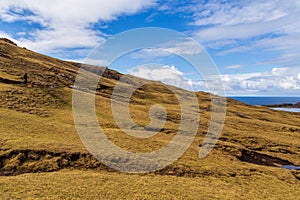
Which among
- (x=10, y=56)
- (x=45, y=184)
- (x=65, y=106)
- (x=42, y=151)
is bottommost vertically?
(x=45, y=184)

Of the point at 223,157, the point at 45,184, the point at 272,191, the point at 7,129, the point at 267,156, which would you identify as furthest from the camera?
the point at 267,156

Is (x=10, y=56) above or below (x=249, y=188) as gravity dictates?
above

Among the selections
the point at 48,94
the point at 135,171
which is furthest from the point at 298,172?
the point at 48,94

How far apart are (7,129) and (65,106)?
2086 cm

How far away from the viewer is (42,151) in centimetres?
3512

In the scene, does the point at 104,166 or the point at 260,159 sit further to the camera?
the point at 260,159

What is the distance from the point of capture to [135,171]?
115ft

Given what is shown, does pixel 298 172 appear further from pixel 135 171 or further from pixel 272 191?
pixel 135 171

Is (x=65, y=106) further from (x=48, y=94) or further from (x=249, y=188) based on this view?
(x=249, y=188)

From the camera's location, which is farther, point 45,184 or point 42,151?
point 42,151

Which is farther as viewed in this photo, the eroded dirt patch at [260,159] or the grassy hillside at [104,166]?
the eroded dirt patch at [260,159]

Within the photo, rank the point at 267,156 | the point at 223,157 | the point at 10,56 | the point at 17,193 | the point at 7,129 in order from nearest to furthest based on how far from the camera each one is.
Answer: the point at 17,193 → the point at 7,129 → the point at 223,157 → the point at 267,156 → the point at 10,56

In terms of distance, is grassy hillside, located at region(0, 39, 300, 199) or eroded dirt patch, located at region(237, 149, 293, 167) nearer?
grassy hillside, located at region(0, 39, 300, 199)

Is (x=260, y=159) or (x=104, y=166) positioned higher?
(x=104, y=166)
